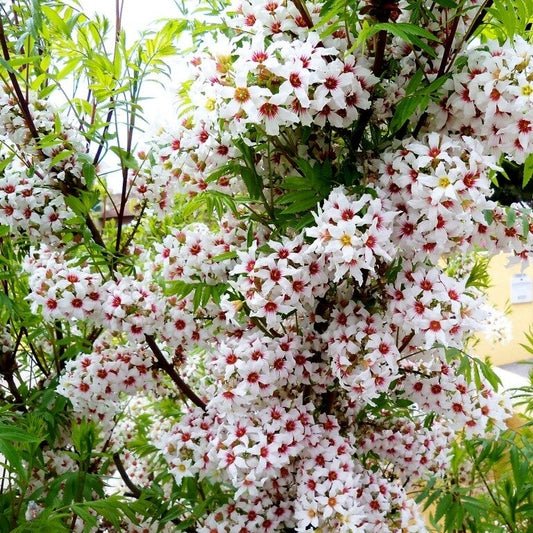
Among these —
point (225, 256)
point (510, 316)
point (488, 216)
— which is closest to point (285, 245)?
point (225, 256)

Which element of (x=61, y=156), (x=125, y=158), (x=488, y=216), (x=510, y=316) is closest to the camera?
(x=488, y=216)

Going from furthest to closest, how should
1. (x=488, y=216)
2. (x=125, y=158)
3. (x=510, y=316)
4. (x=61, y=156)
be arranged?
1. (x=510, y=316)
2. (x=125, y=158)
3. (x=61, y=156)
4. (x=488, y=216)

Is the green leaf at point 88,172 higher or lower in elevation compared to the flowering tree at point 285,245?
higher

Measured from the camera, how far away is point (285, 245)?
97 centimetres

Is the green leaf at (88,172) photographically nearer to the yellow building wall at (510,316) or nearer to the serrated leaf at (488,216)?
the serrated leaf at (488,216)

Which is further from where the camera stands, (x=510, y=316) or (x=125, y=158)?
(x=510, y=316)

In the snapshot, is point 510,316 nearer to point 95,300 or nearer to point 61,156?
point 95,300

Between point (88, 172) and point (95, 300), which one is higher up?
point (88, 172)

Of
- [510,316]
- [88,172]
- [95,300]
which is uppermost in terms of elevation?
[510,316]

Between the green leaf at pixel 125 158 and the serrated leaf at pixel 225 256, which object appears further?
the green leaf at pixel 125 158

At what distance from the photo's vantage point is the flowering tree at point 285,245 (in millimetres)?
872

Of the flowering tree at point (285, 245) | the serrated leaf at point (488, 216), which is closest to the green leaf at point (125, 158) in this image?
the flowering tree at point (285, 245)

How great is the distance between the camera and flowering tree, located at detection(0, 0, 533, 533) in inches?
34.3

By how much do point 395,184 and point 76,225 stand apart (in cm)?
68
